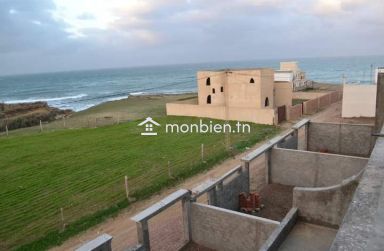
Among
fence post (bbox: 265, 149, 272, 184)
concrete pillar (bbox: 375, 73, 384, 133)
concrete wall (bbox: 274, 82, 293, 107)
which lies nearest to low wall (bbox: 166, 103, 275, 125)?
concrete wall (bbox: 274, 82, 293, 107)

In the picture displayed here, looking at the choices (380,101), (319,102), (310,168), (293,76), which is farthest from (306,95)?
(310,168)

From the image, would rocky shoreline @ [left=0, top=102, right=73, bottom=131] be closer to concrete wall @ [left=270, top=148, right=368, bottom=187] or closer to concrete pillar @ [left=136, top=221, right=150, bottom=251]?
concrete wall @ [left=270, top=148, right=368, bottom=187]

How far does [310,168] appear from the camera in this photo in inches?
559

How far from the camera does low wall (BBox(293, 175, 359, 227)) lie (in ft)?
29.0

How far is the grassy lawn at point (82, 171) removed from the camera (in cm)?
1202

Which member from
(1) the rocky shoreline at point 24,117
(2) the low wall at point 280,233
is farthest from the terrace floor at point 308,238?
(1) the rocky shoreline at point 24,117

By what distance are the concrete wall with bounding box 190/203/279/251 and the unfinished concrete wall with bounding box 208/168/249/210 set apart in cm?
104

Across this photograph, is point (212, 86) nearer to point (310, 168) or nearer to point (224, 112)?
point (224, 112)

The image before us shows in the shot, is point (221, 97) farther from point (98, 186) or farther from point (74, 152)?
point (98, 186)

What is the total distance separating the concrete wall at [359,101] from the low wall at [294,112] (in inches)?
154

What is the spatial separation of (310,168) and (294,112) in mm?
16498

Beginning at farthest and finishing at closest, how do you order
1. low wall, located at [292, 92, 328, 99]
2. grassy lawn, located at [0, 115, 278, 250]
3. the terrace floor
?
low wall, located at [292, 92, 328, 99] < grassy lawn, located at [0, 115, 278, 250] < the terrace floor

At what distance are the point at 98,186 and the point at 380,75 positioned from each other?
13.7m

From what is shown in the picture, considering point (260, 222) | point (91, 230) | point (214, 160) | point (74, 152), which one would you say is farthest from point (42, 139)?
point (260, 222)
